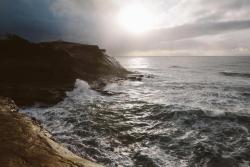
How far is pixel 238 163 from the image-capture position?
980 centimetres

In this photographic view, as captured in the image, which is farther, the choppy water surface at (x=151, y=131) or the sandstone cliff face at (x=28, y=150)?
the choppy water surface at (x=151, y=131)

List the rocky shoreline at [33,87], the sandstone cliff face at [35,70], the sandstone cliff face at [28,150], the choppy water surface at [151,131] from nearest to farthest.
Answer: the sandstone cliff face at [28,150] < the rocky shoreline at [33,87] < the choppy water surface at [151,131] < the sandstone cliff face at [35,70]

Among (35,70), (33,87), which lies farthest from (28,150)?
(35,70)

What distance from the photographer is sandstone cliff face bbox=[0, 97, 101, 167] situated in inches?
238

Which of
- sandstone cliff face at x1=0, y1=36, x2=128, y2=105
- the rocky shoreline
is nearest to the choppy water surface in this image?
the rocky shoreline

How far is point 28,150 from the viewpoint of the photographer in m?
6.73

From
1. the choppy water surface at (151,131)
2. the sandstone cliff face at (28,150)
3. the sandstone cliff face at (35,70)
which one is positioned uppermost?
the sandstone cliff face at (35,70)

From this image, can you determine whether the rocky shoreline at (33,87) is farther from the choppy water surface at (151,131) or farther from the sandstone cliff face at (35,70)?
the choppy water surface at (151,131)

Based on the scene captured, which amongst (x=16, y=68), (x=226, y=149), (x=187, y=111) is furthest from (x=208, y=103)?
(x=16, y=68)

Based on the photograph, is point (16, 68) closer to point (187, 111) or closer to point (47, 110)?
point (47, 110)

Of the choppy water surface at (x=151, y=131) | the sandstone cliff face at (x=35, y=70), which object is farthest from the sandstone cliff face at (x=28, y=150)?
the sandstone cliff face at (x=35, y=70)

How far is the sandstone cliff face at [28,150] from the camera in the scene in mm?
6047

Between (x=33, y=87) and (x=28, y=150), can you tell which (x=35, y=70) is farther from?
(x=28, y=150)

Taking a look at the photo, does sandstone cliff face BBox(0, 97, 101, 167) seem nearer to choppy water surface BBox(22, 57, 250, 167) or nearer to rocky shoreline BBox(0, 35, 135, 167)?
rocky shoreline BBox(0, 35, 135, 167)
